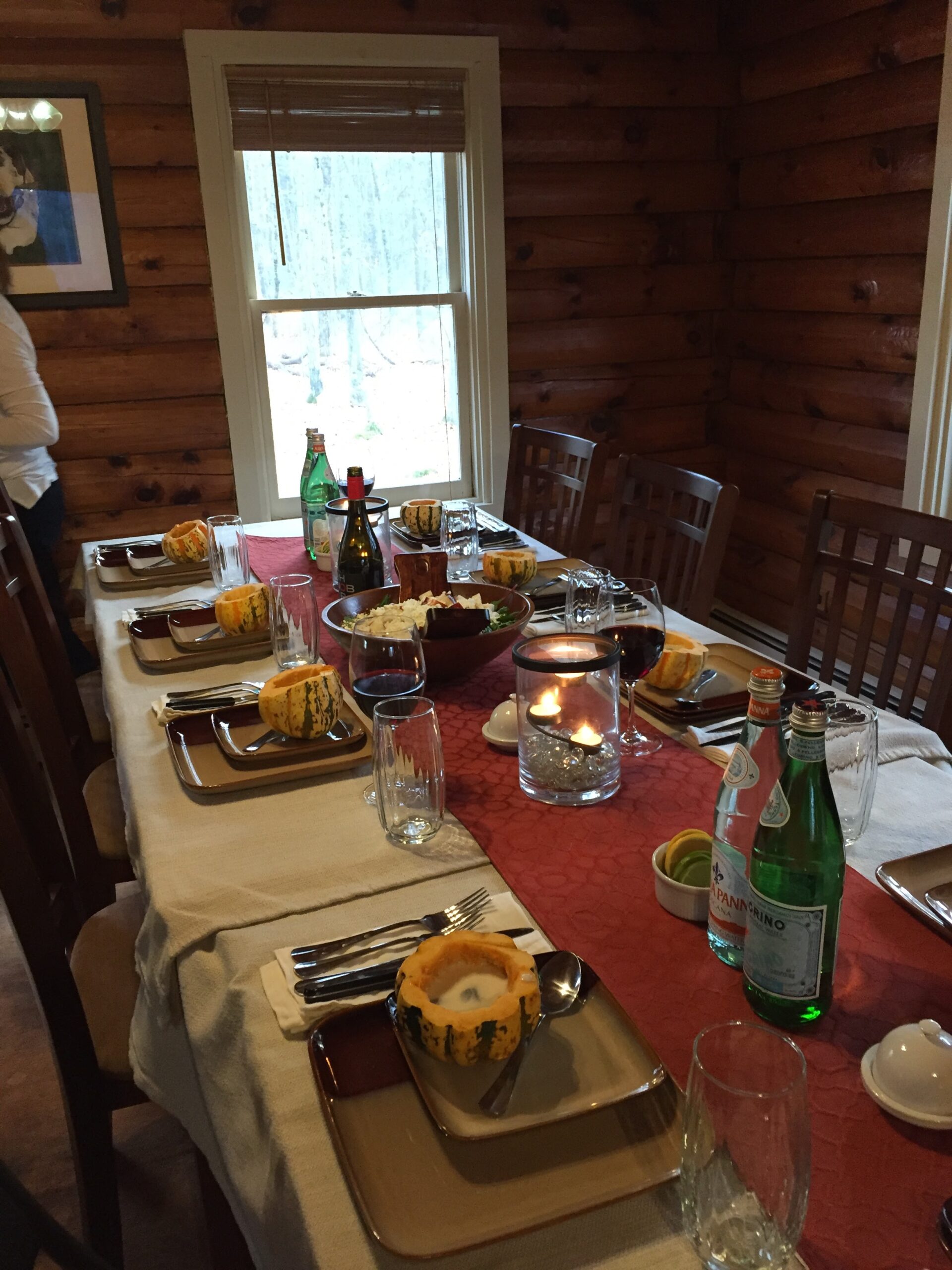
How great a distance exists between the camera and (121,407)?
9.88 feet

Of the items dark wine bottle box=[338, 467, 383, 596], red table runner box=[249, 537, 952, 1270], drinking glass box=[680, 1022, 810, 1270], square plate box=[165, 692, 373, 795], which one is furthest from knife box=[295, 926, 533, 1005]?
dark wine bottle box=[338, 467, 383, 596]

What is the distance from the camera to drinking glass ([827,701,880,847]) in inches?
38.1

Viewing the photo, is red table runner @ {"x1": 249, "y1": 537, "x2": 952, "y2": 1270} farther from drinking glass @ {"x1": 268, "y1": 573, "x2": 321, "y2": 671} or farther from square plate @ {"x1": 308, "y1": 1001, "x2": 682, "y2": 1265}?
drinking glass @ {"x1": 268, "y1": 573, "x2": 321, "y2": 671}

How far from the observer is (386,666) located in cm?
122

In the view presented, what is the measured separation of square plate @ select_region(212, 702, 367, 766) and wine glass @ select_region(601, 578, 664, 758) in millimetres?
331

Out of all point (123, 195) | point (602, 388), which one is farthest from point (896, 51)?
point (123, 195)

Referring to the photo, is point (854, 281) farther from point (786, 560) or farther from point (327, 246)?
point (327, 246)

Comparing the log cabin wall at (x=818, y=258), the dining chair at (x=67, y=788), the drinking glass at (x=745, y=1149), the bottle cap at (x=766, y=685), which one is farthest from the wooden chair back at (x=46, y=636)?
the log cabin wall at (x=818, y=258)

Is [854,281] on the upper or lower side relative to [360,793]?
upper

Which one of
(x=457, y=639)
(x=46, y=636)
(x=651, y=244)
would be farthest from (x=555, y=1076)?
(x=651, y=244)

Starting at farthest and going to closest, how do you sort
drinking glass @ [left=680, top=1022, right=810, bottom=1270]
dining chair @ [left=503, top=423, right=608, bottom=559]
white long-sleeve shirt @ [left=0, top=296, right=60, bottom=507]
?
white long-sleeve shirt @ [left=0, top=296, right=60, bottom=507] → dining chair @ [left=503, top=423, right=608, bottom=559] → drinking glass @ [left=680, top=1022, right=810, bottom=1270]

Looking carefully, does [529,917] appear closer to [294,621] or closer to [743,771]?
[743,771]

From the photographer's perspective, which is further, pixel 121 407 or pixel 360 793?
pixel 121 407

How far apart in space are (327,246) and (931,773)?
8.43 ft
